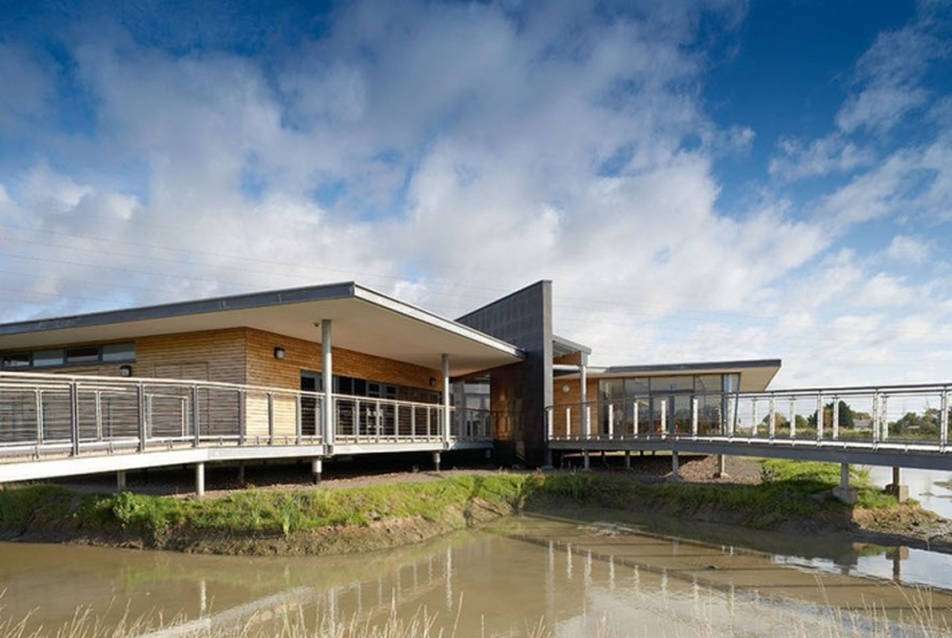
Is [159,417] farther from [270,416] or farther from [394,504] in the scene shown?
[394,504]

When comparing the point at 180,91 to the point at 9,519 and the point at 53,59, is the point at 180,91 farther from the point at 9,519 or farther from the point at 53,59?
the point at 9,519

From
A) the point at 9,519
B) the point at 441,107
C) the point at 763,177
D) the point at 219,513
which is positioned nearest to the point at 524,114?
the point at 441,107

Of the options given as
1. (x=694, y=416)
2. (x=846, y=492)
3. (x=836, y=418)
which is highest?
(x=836, y=418)

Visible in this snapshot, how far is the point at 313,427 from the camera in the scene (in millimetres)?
15273

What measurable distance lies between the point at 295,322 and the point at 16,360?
33.5 ft

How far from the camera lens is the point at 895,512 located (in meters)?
11.9

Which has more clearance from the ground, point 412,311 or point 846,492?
point 412,311

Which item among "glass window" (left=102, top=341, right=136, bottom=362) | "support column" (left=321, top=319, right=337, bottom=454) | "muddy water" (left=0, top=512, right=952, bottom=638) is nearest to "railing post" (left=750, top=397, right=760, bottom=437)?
"muddy water" (left=0, top=512, right=952, bottom=638)

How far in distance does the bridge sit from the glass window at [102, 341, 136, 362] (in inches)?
84.9

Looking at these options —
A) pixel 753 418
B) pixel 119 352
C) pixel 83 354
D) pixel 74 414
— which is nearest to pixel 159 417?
pixel 119 352

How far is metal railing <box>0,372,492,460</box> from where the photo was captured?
894cm

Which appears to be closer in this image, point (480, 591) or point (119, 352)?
point (480, 591)

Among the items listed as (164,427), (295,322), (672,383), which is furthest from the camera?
(672,383)

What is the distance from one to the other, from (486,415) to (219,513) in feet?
40.5
